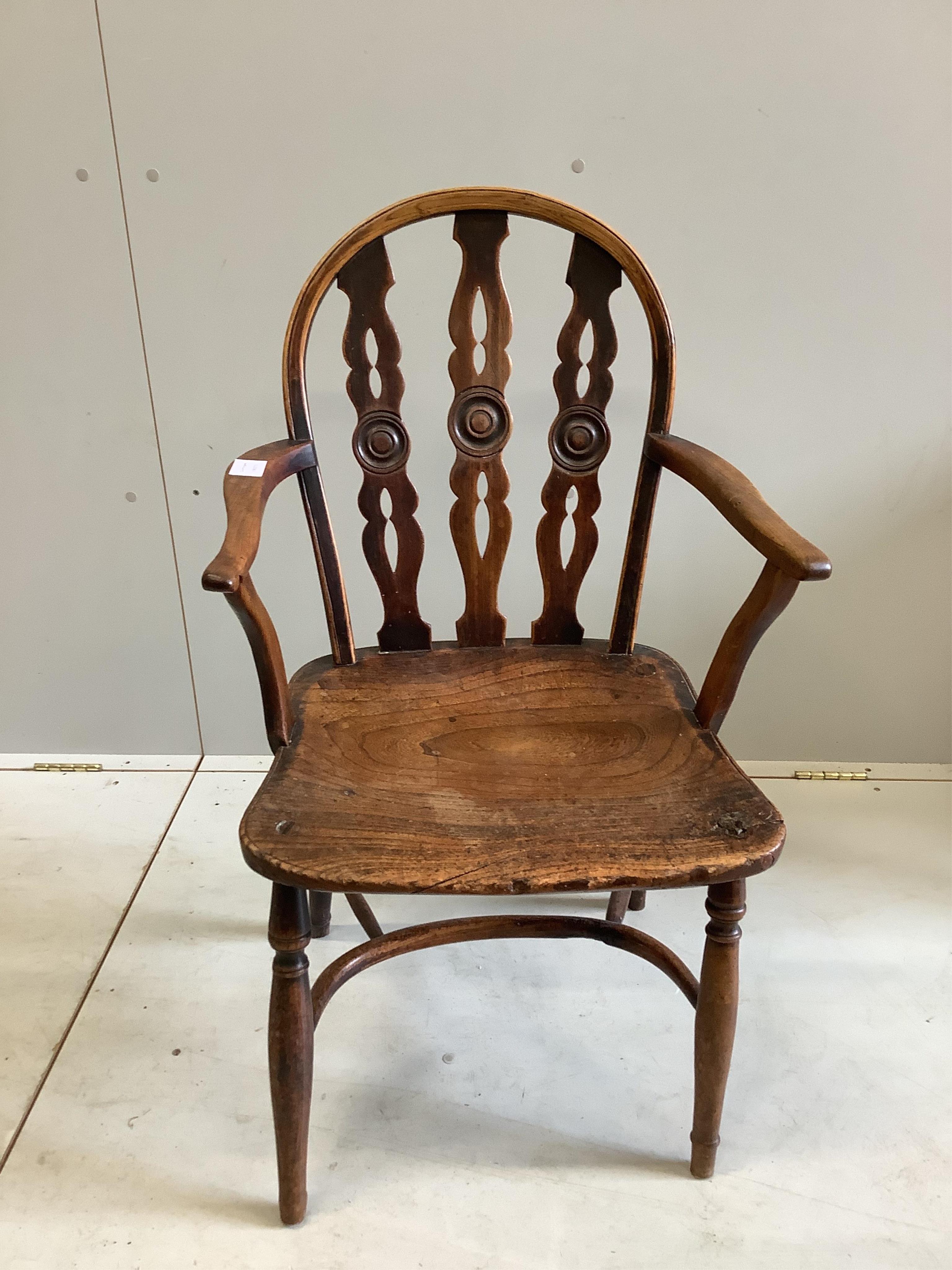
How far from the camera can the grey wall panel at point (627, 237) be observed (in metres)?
1.21

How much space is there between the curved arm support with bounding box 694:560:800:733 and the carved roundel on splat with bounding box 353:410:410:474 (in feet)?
1.38

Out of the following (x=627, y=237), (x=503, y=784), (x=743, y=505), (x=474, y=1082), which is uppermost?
(x=627, y=237)

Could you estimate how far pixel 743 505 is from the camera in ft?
2.70

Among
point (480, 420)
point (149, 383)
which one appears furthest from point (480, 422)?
point (149, 383)

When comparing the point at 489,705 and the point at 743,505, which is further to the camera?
the point at 489,705

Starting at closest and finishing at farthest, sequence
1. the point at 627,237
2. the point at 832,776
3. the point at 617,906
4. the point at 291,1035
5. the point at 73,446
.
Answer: the point at 291,1035 < the point at 617,906 < the point at 627,237 < the point at 73,446 < the point at 832,776

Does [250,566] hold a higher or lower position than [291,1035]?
higher

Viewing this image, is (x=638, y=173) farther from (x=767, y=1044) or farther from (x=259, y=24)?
(x=767, y=1044)

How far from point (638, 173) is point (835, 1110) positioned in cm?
123

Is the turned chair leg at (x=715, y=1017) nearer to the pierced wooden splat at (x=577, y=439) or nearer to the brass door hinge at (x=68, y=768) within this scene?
the pierced wooden splat at (x=577, y=439)

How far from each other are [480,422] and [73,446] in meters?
0.77

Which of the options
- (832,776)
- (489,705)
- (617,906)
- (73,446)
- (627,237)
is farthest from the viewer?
(832,776)

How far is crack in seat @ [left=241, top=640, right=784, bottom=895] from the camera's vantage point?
0.71m

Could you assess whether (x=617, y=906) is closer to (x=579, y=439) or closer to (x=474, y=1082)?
(x=474, y=1082)
